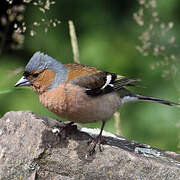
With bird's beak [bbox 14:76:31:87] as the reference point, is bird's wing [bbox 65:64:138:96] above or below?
below

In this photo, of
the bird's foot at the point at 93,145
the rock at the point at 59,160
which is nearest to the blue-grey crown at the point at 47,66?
the rock at the point at 59,160

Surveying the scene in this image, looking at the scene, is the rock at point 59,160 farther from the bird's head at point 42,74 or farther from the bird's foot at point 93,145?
the bird's head at point 42,74

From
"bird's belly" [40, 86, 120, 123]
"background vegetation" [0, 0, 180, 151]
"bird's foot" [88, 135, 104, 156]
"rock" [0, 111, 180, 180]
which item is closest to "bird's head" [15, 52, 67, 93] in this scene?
"bird's belly" [40, 86, 120, 123]

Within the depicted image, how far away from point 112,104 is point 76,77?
17.9 inches

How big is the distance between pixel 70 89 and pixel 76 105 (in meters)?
0.16

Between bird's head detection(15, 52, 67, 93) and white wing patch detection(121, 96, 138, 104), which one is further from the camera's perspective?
white wing patch detection(121, 96, 138, 104)

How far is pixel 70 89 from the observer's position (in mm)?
3744

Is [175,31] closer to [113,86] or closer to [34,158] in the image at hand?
[113,86]

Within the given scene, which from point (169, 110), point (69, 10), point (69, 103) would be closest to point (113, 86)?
point (69, 103)

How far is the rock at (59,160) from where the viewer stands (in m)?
3.37

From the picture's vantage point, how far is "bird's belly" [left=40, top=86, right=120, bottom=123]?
3.66m

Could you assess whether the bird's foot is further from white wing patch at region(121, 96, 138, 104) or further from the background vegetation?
the background vegetation

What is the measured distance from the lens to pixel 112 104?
404 centimetres

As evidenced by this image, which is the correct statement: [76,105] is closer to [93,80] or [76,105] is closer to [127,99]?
[93,80]
